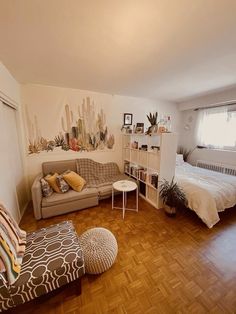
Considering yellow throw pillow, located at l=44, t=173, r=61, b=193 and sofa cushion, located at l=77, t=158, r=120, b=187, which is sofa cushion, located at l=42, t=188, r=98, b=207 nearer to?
yellow throw pillow, located at l=44, t=173, r=61, b=193

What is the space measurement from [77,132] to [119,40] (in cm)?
208

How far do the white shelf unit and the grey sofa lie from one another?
0.45 m

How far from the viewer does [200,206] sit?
86.0 inches

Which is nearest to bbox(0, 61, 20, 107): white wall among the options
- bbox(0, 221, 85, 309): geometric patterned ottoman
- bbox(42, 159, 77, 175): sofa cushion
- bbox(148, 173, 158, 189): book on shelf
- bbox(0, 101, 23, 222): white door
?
bbox(0, 101, 23, 222): white door

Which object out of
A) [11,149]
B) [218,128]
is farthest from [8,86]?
[218,128]

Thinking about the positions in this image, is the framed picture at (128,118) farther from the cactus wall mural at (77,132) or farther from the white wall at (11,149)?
the white wall at (11,149)

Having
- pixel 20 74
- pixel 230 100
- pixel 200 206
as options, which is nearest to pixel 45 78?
pixel 20 74

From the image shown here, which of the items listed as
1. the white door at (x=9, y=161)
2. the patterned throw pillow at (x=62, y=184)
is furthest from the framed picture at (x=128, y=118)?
the white door at (x=9, y=161)

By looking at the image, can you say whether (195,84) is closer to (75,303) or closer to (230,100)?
(230,100)

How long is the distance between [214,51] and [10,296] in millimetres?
2942

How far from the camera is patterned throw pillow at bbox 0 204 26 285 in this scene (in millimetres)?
Result: 1008

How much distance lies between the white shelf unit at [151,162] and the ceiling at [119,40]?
3.57ft

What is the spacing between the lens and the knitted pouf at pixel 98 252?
4.54ft

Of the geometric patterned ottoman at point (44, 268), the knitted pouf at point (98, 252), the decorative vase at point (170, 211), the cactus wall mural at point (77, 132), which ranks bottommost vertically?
the decorative vase at point (170, 211)
